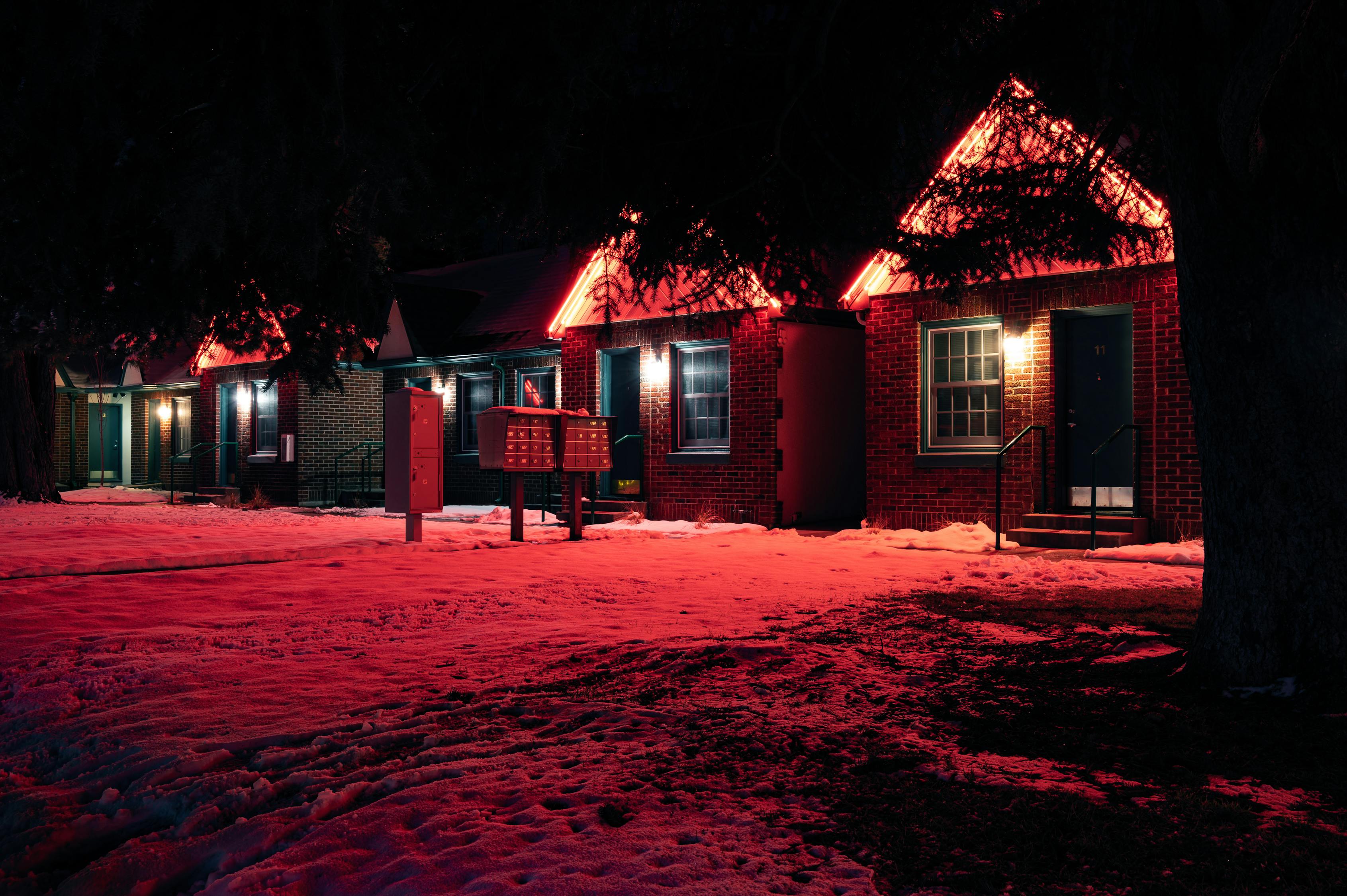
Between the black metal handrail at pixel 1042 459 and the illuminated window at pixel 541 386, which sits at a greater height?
the illuminated window at pixel 541 386

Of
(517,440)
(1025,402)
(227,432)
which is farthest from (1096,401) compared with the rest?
(227,432)

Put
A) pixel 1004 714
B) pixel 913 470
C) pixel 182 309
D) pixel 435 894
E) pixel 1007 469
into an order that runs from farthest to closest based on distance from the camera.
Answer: pixel 913 470 → pixel 1007 469 → pixel 182 309 → pixel 1004 714 → pixel 435 894

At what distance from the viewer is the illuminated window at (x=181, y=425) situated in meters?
32.1

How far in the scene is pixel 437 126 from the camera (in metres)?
6.98

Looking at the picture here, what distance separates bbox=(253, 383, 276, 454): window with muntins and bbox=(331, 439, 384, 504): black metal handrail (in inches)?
89.3

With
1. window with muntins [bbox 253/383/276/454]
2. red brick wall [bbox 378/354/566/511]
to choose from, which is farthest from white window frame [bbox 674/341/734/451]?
window with muntins [bbox 253/383/276/454]

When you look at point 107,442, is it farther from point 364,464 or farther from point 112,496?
point 364,464

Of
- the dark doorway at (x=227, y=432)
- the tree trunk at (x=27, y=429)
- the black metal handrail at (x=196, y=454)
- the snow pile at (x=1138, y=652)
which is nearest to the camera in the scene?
the snow pile at (x=1138, y=652)

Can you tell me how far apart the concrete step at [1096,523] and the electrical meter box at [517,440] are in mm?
6096

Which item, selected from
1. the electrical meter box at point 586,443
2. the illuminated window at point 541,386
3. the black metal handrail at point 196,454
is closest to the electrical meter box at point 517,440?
the electrical meter box at point 586,443

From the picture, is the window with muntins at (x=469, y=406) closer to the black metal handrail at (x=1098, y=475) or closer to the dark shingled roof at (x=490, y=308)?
the dark shingled roof at (x=490, y=308)

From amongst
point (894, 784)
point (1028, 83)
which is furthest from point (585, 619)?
point (1028, 83)

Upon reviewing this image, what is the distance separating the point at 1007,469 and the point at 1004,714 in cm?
936

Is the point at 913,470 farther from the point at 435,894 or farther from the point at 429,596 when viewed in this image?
the point at 435,894
